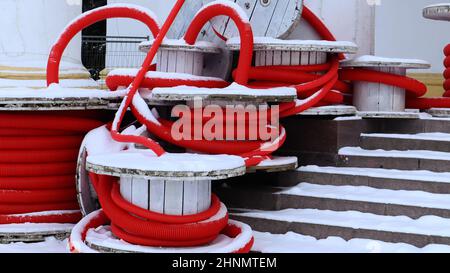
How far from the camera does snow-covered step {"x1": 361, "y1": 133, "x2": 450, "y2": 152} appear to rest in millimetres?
5461

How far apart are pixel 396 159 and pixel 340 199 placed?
0.71 meters

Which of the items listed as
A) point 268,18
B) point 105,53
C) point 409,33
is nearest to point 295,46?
point 268,18

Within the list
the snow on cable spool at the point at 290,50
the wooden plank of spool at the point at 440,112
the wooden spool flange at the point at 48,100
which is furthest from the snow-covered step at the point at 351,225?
the wooden plank of spool at the point at 440,112

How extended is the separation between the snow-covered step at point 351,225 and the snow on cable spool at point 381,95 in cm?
130

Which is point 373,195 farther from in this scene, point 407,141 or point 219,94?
point 219,94

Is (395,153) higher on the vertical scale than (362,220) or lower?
higher

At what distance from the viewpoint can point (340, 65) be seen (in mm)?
5805

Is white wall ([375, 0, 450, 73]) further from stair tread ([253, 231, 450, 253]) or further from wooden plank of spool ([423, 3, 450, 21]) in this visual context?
stair tread ([253, 231, 450, 253])

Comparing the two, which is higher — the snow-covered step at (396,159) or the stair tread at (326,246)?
the snow-covered step at (396,159)

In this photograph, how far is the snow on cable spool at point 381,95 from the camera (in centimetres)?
572

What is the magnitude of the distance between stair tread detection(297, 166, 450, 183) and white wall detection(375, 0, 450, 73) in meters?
5.66

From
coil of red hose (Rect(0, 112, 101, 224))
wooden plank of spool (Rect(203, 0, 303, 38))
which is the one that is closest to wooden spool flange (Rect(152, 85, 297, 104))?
coil of red hose (Rect(0, 112, 101, 224))

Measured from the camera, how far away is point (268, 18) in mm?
5496

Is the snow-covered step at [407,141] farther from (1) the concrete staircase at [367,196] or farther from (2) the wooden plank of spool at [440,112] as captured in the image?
(2) the wooden plank of spool at [440,112]
